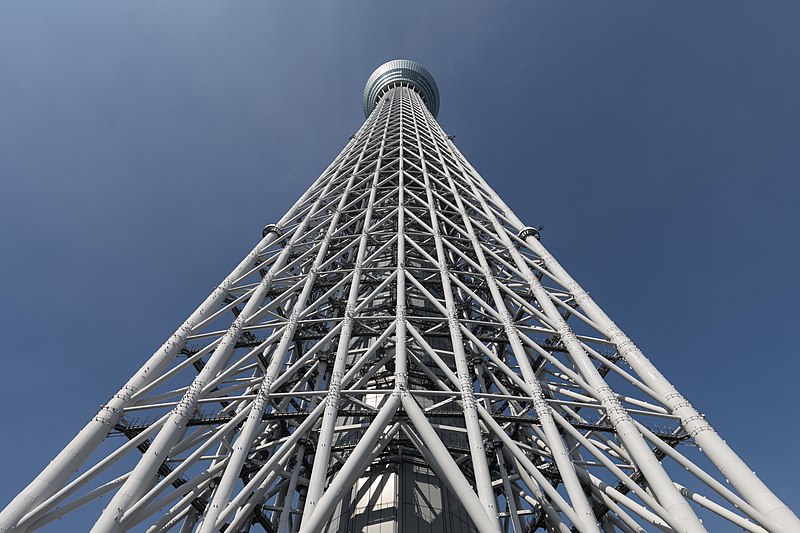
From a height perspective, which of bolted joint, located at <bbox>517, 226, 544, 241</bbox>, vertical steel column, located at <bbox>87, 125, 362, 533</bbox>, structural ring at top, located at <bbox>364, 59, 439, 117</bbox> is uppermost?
structural ring at top, located at <bbox>364, 59, 439, 117</bbox>

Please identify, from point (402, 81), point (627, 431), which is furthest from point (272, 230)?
point (402, 81)

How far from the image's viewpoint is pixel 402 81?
68000 millimetres

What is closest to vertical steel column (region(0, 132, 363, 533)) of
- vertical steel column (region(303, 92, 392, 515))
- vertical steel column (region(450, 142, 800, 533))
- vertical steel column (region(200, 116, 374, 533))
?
vertical steel column (region(200, 116, 374, 533))

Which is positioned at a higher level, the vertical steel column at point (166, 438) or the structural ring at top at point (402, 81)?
the structural ring at top at point (402, 81)

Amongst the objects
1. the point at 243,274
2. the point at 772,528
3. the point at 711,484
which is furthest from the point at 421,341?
the point at 243,274

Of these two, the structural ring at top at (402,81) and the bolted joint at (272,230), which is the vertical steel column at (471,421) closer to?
the bolted joint at (272,230)

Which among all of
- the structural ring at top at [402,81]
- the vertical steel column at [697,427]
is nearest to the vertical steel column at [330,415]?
the vertical steel column at [697,427]

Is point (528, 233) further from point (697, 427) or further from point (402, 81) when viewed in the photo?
point (402, 81)

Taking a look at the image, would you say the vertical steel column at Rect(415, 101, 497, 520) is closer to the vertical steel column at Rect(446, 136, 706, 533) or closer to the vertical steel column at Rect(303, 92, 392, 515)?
the vertical steel column at Rect(303, 92, 392, 515)

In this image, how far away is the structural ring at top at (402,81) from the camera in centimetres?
6844

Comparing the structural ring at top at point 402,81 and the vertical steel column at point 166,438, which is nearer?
the vertical steel column at point 166,438

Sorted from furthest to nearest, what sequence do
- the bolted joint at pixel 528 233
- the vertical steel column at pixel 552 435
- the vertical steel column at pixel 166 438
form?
the bolted joint at pixel 528 233 < the vertical steel column at pixel 166 438 < the vertical steel column at pixel 552 435

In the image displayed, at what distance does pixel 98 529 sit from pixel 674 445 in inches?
651

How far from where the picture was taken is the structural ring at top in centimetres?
6844
